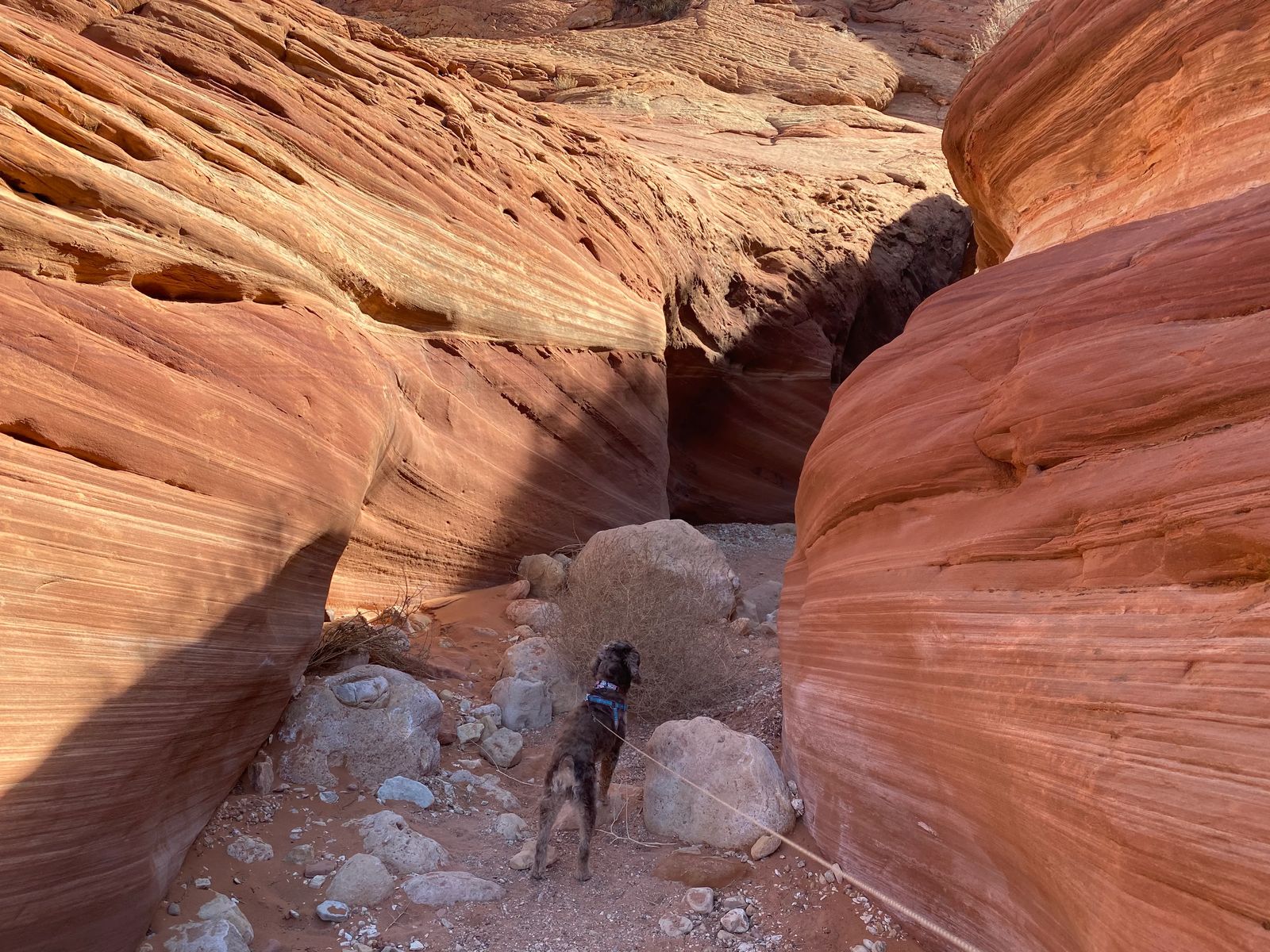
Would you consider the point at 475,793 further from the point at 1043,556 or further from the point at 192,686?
the point at 1043,556

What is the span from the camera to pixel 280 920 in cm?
344

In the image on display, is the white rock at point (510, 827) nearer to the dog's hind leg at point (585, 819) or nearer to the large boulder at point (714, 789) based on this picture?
the dog's hind leg at point (585, 819)

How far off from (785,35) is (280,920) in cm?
1929

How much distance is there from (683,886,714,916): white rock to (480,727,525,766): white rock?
1521mm

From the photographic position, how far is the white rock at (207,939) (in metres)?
3.14

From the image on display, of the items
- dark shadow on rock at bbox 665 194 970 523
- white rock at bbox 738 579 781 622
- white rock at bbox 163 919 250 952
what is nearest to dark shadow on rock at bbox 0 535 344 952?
white rock at bbox 163 919 250 952

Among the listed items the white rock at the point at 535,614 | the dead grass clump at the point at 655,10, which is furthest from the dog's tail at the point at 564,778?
the dead grass clump at the point at 655,10

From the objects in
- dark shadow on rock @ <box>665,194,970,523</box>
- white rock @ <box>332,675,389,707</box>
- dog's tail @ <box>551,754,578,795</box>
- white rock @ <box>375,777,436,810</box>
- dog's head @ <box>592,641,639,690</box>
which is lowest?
white rock @ <box>375,777,436,810</box>

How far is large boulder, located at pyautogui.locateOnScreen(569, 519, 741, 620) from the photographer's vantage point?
22.7 ft

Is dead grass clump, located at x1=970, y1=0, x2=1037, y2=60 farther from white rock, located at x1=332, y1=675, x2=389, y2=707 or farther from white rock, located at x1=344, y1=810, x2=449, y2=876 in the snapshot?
white rock, located at x1=344, y1=810, x2=449, y2=876

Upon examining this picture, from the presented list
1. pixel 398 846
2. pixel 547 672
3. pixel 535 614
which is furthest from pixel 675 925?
pixel 535 614

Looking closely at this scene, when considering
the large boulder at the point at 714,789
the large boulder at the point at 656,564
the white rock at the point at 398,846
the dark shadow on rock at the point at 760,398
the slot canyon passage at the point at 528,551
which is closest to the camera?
the slot canyon passage at the point at 528,551

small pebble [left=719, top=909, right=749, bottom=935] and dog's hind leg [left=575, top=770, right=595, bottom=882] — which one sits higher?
dog's hind leg [left=575, top=770, right=595, bottom=882]

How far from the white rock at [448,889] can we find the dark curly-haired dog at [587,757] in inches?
11.1
